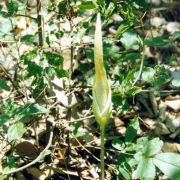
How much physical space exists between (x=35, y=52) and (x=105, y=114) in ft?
1.41

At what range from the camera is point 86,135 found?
78.9 inches

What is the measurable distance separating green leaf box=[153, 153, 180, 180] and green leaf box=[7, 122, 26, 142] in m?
0.48

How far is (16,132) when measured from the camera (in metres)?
1.44

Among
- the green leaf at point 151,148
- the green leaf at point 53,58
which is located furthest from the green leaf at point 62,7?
the green leaf at point 151,148

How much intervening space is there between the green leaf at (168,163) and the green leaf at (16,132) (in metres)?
0.48

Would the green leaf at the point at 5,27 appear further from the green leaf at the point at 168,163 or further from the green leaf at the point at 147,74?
the green leaf at the point at 168,163

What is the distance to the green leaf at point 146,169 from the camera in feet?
4.50

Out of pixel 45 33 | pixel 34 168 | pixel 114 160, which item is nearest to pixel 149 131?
pixel 114 160

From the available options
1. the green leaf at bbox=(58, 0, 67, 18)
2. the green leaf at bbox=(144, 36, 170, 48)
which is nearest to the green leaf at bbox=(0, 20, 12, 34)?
the green leaf at bbox=(58, 0, 67, 18)

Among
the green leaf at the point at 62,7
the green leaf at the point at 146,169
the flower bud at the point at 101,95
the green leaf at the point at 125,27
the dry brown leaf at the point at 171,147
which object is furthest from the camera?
the dry brown leaf at the point at 171,147

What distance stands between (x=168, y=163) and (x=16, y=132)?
541 millimetres

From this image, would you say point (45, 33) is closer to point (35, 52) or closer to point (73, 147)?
point (35, 52)

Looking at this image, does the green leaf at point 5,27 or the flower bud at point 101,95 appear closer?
the flower bud at point 101,95

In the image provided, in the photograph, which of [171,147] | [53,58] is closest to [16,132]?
[53,58]
